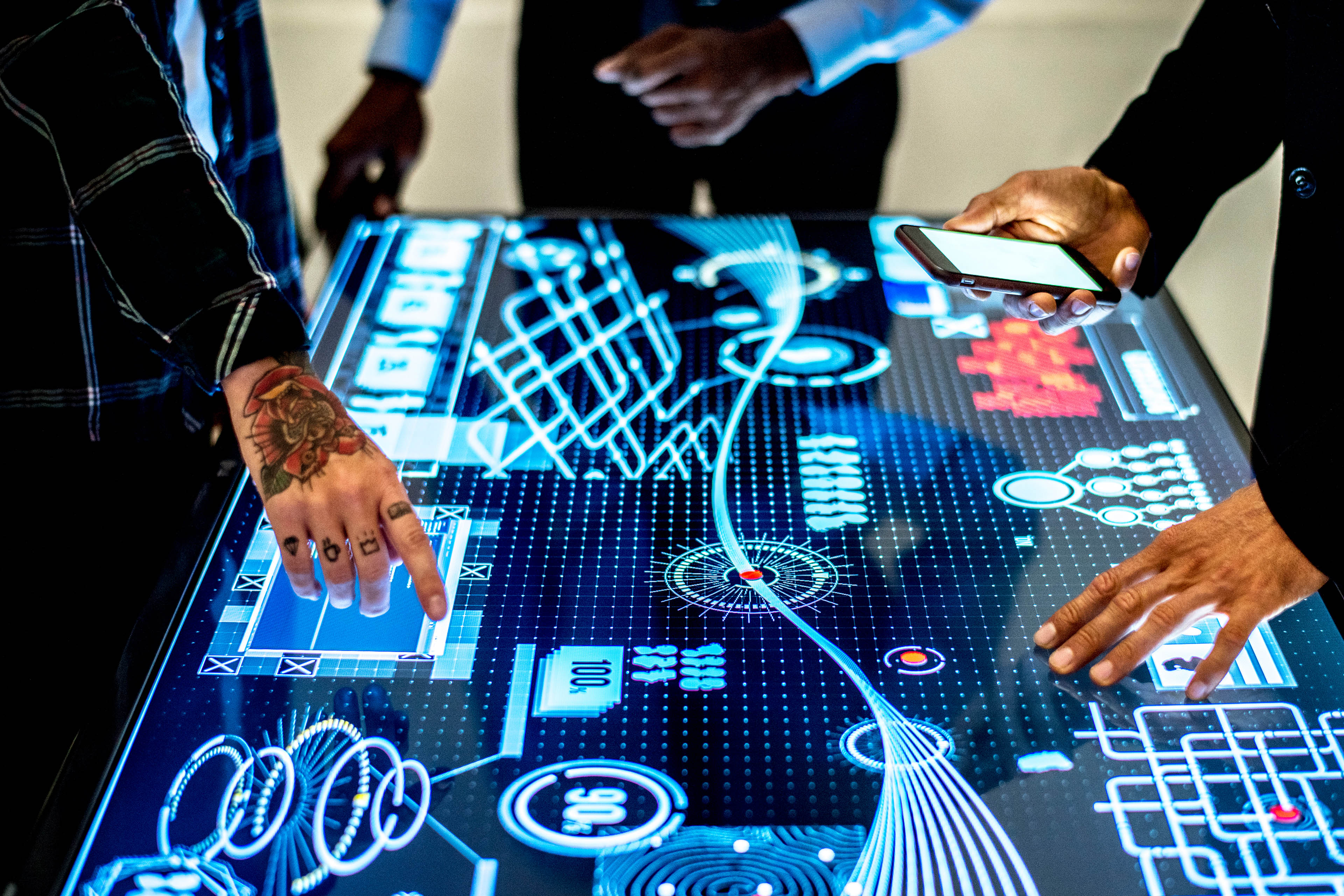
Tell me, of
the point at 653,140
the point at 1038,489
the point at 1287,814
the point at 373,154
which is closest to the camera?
the point at 1287,814

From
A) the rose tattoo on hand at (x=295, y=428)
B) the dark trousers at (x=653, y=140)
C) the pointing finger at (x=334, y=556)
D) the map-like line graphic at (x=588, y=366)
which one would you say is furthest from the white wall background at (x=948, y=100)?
the pointing finger at (x=334, y=556)

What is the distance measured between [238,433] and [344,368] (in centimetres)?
35

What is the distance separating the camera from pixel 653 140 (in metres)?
1.83

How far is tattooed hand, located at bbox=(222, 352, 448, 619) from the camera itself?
89 cm

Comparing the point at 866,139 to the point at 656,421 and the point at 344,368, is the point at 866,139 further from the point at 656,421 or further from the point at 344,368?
the point at 344,368

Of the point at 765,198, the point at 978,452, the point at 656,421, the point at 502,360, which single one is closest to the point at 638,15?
the point at 765,198

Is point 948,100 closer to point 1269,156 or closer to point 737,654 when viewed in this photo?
point 1269,156

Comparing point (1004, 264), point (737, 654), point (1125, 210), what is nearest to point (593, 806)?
point (737, 654)

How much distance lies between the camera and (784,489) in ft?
3.63

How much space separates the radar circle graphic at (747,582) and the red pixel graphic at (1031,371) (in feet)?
1.16

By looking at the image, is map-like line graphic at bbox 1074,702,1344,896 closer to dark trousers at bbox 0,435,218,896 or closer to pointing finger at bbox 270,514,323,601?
pointing finger at bbox 270,514,323,601

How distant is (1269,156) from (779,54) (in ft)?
2.26

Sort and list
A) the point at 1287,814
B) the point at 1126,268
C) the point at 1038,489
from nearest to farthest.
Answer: the point at 1287,814 → the point at 1038,489 → the point at 1126,268

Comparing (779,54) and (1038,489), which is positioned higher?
(779,54)
